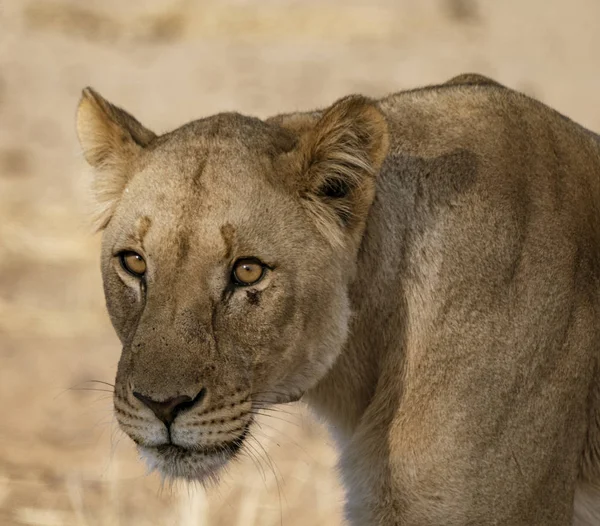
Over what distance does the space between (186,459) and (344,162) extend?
84cm

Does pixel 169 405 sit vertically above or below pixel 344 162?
below

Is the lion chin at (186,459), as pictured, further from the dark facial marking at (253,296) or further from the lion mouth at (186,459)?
the dark facial marking at (253,296)

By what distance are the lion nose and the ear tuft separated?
1.89 ft

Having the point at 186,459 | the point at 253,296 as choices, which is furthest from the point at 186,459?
the point at 253,296

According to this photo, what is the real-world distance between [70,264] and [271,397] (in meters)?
4.70

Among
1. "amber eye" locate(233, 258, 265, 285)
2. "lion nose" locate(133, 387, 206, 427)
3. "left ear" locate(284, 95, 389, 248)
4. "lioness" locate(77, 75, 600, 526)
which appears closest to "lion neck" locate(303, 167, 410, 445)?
"lioness" locate(77, 75, 600, 526)

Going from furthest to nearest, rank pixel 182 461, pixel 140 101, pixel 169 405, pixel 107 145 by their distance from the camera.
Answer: pixel 140 101
pixel 107 145
pixel 182 461
pixel 169 405

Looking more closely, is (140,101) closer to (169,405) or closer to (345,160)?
(345,160)

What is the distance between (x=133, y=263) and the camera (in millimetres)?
3340

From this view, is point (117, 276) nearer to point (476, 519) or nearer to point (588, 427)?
point (476, 519)

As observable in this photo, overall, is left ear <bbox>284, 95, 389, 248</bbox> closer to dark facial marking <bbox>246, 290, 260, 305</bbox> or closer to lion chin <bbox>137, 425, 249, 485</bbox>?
dark facial marking <bbox>246, 290, 260, 305</bbox>

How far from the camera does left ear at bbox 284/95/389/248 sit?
3340mm

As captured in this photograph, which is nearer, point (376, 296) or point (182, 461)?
point (182, 461)

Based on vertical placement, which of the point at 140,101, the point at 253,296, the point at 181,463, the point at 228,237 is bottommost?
the point at 181,463
